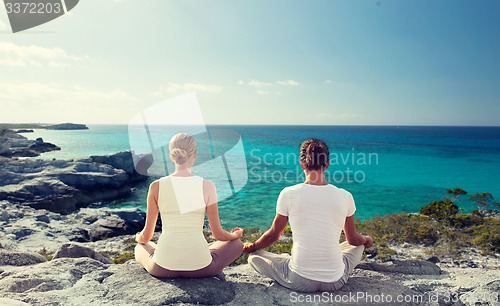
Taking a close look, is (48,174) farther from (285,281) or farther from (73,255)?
(285,281)

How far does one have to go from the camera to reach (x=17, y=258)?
5480 mm

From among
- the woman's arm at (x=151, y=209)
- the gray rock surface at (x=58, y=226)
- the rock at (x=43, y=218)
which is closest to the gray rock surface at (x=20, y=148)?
the gray rock surface at (x=58, y=226)

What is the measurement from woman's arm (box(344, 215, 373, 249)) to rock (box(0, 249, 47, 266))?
534cm

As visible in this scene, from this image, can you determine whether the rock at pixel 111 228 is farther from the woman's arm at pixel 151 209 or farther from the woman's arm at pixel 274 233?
the woman's arm at pixel 274 233

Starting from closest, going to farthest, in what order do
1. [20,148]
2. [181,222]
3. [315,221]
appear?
1. [315,221]
2. [181,222]
3. [20,148]

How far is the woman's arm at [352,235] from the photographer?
4.06 metres

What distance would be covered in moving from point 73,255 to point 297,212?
164 inches

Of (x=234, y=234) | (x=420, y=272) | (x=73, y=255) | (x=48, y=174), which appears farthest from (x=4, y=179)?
(x=420, y=272)

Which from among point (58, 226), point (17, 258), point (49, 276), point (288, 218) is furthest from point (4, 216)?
point (288, 218)

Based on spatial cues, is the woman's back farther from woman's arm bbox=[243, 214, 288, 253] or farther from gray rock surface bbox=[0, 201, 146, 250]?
gray rock surface bbox=[0, 201, 146, 250]

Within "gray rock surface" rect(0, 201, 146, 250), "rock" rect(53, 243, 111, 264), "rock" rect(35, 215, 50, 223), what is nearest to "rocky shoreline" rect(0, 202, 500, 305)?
"rock" rect(53, 243, 111, 264)

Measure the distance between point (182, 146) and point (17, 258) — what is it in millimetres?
4101

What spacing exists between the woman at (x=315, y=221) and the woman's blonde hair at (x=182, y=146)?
1212 mm

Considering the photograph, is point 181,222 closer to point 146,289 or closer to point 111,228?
point 146,289
